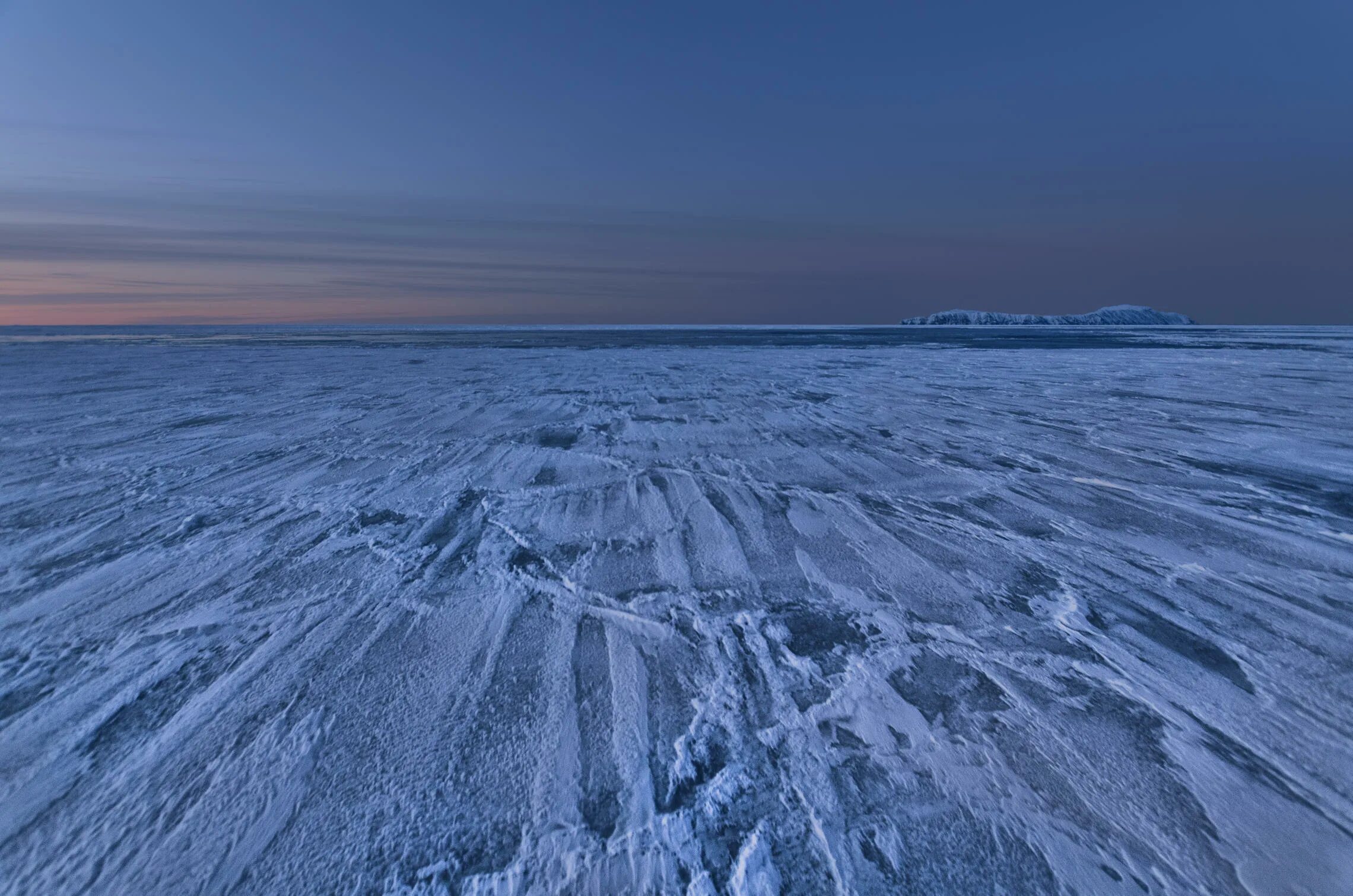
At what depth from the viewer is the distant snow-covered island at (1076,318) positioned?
66938 mm

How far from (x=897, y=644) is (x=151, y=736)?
2.10m

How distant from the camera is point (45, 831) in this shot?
4.03ft

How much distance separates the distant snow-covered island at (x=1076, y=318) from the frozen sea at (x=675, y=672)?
70613 mm

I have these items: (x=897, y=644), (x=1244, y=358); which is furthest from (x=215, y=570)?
(x=1244, y=358)

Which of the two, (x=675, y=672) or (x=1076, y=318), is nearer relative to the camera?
(x=675, y=672)

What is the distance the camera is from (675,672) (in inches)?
68.4

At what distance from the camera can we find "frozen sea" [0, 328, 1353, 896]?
1186mm

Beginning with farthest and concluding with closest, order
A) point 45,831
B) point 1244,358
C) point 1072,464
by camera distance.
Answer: point 1244,358
point 1072,464
point 45,831

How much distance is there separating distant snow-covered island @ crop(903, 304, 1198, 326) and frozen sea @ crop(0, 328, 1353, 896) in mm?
70613

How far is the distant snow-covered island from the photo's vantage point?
66938 millimetres

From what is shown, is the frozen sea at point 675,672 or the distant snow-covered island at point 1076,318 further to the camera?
the distant snow-covered island at point 1076,318

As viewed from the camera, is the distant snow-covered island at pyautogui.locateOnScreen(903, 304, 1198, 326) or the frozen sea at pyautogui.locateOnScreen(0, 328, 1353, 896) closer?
the frozen sea at pyautogui.locateOnScreen(0, 328, 1353, 896)

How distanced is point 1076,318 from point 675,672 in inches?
3449

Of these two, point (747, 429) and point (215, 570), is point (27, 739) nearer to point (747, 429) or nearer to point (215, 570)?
point (215, 570)
